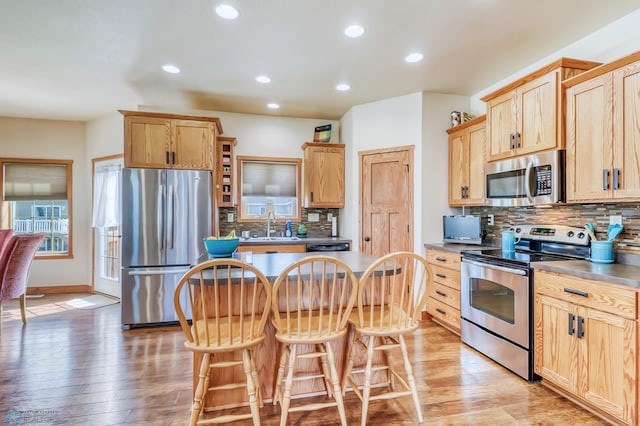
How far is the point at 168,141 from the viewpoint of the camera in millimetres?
3895

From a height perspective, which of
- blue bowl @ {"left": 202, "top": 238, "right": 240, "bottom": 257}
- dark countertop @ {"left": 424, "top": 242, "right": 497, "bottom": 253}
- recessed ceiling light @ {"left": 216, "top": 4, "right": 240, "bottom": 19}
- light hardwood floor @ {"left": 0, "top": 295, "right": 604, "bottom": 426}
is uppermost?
recessed ceiling light @ {"left": 216, "top": 4, "right": 240, "bottom": 19}

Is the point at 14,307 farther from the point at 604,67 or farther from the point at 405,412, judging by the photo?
the point at 604,67

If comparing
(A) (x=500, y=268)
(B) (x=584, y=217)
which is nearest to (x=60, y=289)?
(A) (x=500, y=268)

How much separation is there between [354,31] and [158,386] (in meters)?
3.09

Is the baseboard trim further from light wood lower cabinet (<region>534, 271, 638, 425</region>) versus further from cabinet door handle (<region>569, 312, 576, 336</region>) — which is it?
cabinet door handle (<region>569, 312, 576, 336</region>)

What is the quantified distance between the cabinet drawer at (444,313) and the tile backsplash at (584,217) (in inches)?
37.8

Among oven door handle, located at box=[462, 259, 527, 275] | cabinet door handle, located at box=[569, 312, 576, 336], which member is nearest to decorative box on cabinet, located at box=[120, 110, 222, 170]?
oven door handle, located at box=[462, 259, 527, 275]

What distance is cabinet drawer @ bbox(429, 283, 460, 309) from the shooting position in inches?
134

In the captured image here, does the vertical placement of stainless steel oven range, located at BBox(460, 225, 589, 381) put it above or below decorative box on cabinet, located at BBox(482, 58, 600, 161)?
below

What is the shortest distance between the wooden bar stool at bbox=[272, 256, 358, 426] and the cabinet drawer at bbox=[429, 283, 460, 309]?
62.9 inches

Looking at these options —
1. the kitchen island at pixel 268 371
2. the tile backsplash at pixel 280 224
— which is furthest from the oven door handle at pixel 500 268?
the tile backsplash at pixel 280 224

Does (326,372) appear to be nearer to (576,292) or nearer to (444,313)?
(576,292)

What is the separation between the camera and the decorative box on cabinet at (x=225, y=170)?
4.51 m

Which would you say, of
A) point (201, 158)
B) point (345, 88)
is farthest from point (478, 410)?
point (201, 158)
